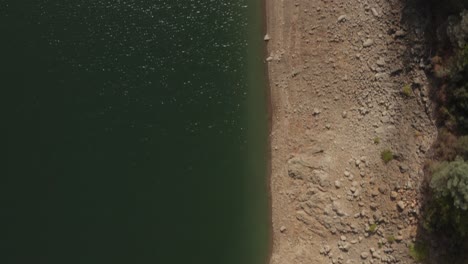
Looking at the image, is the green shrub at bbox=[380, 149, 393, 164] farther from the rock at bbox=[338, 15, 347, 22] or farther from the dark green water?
the rock at bbox=[338, 15, 347, 22]

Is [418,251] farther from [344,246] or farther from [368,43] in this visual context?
[368,43]

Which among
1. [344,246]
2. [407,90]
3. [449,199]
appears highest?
[407,90]

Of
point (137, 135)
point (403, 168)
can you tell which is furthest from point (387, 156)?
point (137, 135)

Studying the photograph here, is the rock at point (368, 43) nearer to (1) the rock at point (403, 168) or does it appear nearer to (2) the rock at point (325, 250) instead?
(1) the rock at point (403, 168)

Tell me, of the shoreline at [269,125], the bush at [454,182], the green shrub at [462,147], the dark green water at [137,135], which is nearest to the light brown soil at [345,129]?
the shoreline at [269,125]

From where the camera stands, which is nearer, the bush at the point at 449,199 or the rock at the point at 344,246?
the bush at the point at 449,199

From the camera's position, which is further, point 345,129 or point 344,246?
point 345,129
